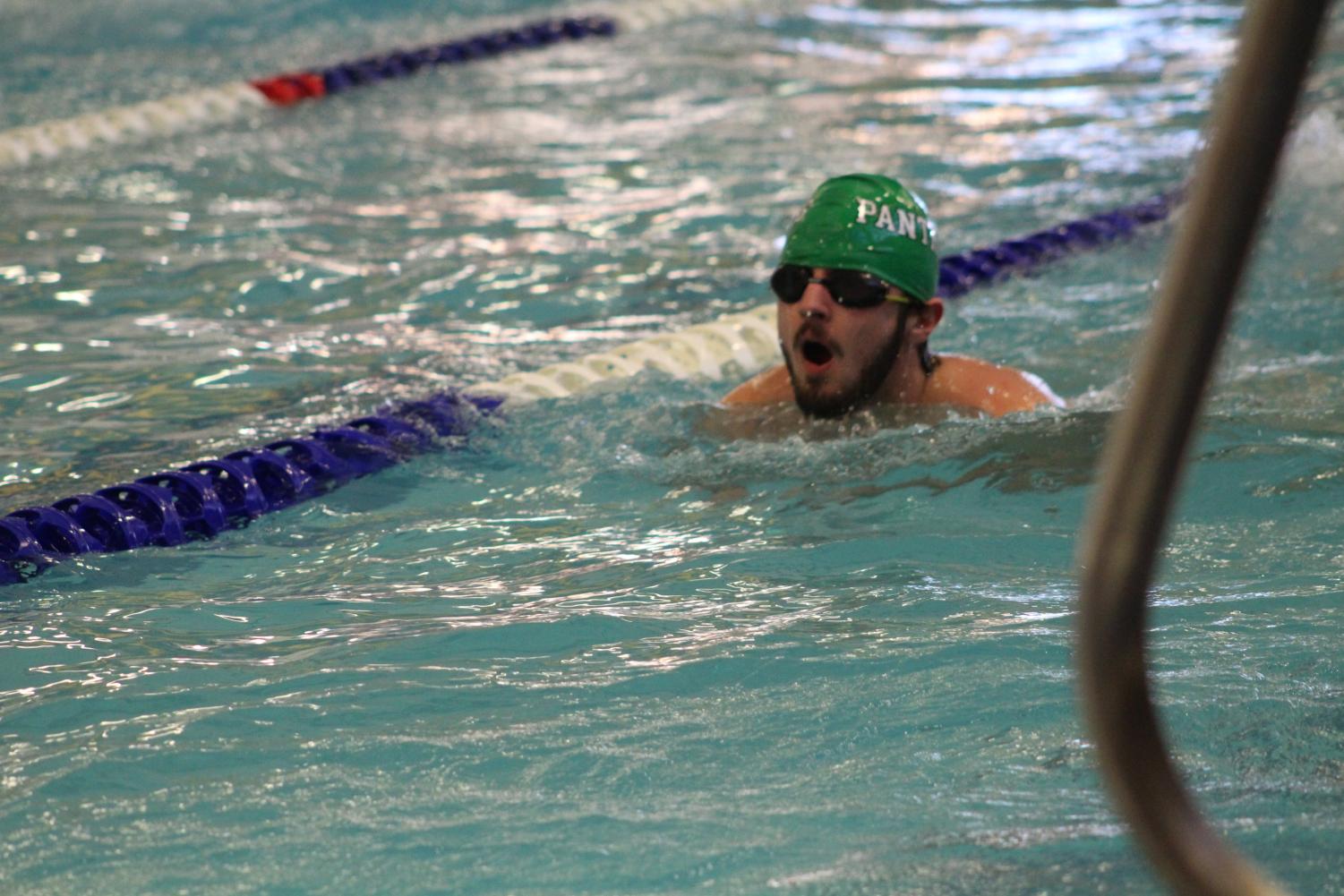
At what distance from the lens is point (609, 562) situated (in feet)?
9.85

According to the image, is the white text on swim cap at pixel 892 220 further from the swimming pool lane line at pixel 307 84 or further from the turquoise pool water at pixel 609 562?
the swimming pool lane line at pixel 307 84

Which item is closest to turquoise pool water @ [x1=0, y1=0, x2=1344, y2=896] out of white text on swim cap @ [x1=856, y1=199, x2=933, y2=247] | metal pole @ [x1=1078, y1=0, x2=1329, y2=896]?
white text on swim cap @ [x1=856, y1=199, x2=933, y2=247]

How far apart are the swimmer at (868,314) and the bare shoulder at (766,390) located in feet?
0.40

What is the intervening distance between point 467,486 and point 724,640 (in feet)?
4.02

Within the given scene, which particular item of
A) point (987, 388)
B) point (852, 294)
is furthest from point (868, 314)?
point (987, 388)

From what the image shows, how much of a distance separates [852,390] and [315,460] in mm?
1296

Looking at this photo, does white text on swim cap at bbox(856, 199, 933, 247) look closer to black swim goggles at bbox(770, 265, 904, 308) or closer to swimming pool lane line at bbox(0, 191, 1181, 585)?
black swim goggles at bbox(770, 265, 904, 308)

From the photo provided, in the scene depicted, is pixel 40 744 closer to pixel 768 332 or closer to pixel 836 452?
pixel 836 452

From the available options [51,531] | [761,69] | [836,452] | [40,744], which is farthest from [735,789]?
[761,69]

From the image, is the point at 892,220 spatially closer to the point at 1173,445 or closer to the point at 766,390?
the point at 766,390

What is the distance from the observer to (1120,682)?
0.76 m

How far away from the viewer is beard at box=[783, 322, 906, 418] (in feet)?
12.1

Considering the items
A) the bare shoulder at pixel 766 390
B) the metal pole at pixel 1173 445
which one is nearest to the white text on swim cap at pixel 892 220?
the bare shoulder at pixel 766 390

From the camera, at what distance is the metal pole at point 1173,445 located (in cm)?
68
